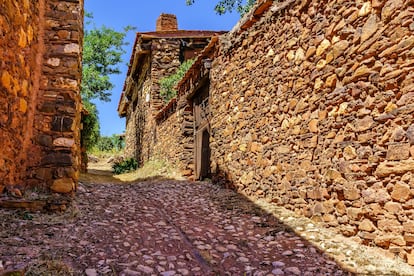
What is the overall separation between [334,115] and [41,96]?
3828 millimetres

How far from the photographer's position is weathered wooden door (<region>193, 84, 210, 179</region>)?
9.22 meters

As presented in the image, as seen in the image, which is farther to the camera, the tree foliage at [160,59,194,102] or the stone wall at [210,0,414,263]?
the tree foliage at [160,59,194,102]

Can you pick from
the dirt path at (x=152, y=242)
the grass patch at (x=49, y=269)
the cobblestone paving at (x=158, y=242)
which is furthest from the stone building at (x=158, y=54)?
the grass patch at (x=49, y=269)

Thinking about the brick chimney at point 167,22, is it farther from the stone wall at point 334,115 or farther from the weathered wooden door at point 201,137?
the stone wall at point 334,115

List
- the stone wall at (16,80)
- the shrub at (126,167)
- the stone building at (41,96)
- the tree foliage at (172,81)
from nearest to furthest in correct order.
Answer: the stone wall at (16,80), the stone building at (41,96), the tree foliage at (172,81), the shrub at (126,167)

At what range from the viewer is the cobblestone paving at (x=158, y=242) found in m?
3.16

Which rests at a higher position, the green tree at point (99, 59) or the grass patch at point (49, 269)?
the green tree at point (99, 59)

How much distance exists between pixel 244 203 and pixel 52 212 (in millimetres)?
2949

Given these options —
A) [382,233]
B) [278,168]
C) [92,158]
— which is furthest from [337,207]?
[92,158]

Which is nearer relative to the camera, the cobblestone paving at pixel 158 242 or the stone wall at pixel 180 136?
the cobblestone paving at pixel 158 242

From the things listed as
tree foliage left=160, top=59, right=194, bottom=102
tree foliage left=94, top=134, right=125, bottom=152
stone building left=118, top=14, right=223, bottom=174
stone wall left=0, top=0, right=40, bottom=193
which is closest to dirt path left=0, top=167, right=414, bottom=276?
stone wall left=0, top=0, right=40, bottom=193

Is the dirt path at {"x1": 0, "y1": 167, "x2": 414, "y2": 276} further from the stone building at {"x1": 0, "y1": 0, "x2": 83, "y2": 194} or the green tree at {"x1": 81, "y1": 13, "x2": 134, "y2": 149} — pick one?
the green tree at {"x1": 81, "y1": 13, "x2": 134, "y2": 149}

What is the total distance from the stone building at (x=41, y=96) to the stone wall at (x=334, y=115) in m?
2.96

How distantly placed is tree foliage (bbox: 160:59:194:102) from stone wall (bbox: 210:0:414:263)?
662 centimetres
